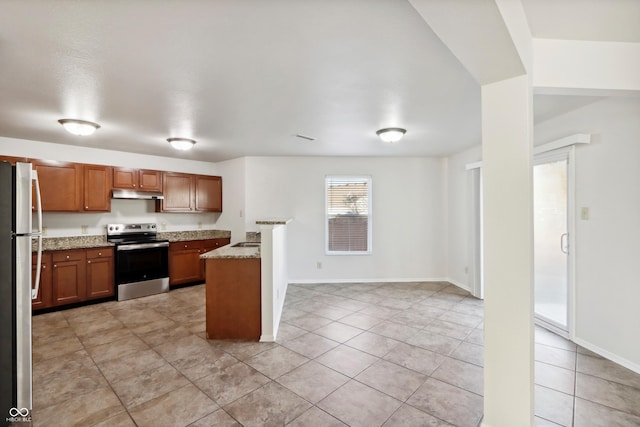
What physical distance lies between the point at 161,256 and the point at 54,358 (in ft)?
7.54

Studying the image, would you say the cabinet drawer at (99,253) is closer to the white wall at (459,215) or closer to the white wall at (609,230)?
the white wall at (459,215)

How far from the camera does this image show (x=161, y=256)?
493 cm

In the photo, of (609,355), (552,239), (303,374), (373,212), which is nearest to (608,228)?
(552,239)

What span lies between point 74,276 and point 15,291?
9.41 feet

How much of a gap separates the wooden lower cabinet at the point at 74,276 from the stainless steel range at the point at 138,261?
145mm

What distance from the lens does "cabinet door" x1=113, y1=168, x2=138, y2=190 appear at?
15.4 feet

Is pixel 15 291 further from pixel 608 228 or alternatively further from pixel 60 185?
pixel 608 228

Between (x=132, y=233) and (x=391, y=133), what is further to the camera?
(x=132, y=233)

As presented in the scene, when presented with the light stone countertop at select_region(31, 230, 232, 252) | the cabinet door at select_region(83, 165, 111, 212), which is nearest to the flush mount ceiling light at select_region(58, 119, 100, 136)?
the cabinet door at select_region(83, 165, 111, 212)

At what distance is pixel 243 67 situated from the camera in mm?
2117

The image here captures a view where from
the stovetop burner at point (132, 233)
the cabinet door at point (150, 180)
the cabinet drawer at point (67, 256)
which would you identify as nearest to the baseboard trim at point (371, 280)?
the stovetop burner at point (132, 233)

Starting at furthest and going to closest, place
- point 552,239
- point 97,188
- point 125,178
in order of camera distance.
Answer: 1. point 125,178
2. point 97,188
3. point 552,239

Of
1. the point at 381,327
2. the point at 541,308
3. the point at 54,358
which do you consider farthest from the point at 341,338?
the point at 54,358

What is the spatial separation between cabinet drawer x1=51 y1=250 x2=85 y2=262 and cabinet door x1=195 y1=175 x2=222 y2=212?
1928 millimetres
